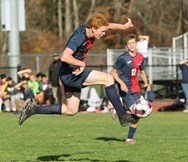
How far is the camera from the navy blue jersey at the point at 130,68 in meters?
14.4

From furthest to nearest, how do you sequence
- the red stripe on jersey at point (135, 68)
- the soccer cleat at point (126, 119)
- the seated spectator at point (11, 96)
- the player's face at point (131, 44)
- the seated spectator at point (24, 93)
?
the seated spectator at point (11, 96), the seated spectator at point (24, 93), the red stripe on jersey at point (135, 68), the player's face at point (131, 44), the soccer cleat at point (126, 119)

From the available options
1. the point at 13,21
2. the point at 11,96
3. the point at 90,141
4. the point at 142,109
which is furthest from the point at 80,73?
the point at 13,21

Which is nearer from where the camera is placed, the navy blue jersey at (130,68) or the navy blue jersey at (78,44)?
the navy blue jersey at (78,44)

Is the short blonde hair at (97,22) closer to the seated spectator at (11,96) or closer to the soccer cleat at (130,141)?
the soccer cleat at (130,141)

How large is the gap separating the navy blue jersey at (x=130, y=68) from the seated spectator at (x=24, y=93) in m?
7.98

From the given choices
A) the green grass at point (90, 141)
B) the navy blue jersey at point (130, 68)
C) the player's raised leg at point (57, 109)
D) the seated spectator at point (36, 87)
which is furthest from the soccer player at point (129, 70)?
the seated spectator at point (36, 87)

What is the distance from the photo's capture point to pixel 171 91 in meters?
30.4

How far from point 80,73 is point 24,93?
42.5ft

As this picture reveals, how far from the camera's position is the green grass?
11766 mm

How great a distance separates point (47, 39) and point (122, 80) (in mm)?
41367

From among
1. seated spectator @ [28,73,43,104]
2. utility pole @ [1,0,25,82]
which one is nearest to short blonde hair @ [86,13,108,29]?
seated spectator @ [28,73,43,104]

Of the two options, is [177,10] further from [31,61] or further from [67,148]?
[67,148]

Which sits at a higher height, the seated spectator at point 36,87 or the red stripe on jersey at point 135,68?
the red stripe on jersey at point 135,68

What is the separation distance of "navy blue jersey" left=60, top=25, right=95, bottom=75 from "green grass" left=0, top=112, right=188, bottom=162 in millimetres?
1471
